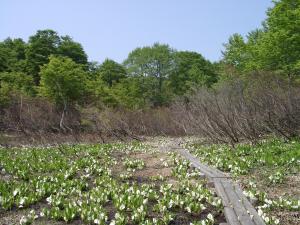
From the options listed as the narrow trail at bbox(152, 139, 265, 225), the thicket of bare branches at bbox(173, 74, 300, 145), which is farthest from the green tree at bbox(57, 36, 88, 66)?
the narrow trail at bbox(152, 139, 265, 225)

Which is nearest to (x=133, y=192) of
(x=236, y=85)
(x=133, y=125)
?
(x=236, y=85)

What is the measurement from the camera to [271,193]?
286 inches

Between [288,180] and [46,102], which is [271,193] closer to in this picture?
[288,180]

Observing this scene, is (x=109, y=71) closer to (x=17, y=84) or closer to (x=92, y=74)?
(x=92, y=74)

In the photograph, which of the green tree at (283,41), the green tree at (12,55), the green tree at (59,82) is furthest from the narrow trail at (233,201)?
the green tree at (12,55)

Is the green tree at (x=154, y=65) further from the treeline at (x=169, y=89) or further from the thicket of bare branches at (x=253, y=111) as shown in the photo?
the thicket of bare branches at (x=253, y=111)

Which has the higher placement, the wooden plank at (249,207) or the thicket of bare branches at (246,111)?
the thicket of bare branches at (246,111)

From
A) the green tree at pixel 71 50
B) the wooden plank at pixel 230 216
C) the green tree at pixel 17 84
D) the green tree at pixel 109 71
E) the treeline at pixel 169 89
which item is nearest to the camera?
the wooden plank at pixel 230 216

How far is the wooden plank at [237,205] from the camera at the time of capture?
5230 mm

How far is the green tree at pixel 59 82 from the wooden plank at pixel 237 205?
26471 mm

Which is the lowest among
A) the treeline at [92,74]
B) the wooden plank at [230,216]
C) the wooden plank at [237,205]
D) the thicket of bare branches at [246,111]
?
the wooden plank at [230,216]

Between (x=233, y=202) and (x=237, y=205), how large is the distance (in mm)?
178

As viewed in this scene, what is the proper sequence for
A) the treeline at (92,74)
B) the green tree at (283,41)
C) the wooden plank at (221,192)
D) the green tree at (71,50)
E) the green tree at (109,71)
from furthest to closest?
the green tree at (109,71)
the green tree at (71,50)
the treeline at (92,74)
the green tree at (283,41)
the wooden plank at (221,192)

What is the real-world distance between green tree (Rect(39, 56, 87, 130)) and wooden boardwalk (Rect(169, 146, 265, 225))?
25.7 meters
